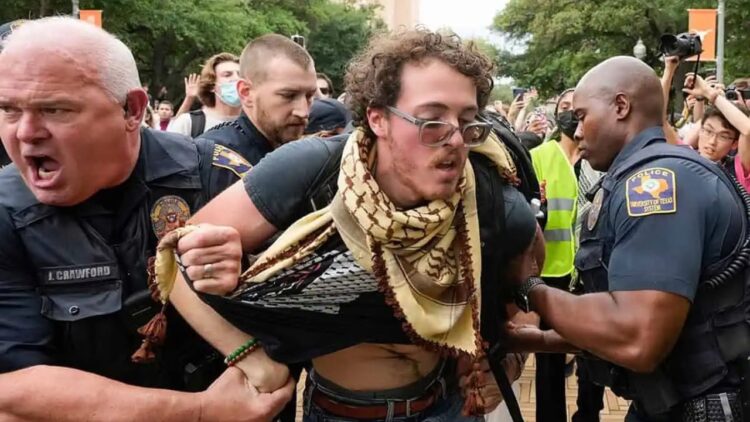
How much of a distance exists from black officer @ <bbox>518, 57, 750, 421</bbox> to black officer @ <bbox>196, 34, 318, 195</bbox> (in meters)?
1.65

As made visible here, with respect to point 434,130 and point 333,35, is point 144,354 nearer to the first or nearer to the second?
point 434,130

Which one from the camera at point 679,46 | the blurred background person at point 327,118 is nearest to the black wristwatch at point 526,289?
the blurred background person at point 327,118

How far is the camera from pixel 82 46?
1.80 meters

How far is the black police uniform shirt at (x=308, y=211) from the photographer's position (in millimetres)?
1828

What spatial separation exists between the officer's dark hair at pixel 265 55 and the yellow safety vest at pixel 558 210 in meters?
1.76

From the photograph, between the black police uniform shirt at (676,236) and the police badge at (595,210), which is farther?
the police badge at (595,210)

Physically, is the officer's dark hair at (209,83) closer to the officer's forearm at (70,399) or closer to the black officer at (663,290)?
the black officer at (663,290)

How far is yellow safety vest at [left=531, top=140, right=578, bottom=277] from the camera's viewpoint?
4.85 m

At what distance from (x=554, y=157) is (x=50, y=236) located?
3.77 meters

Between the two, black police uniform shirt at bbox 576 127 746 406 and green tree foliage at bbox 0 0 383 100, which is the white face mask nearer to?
black police uniform shirt at bbox 576 127 746 406

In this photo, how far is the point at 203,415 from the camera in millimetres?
1818

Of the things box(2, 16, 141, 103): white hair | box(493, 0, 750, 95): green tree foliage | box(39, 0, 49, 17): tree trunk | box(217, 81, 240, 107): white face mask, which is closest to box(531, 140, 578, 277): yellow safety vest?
box(217, 81, 240, 107): white face mask

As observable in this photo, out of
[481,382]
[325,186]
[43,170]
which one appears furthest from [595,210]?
[43,170]

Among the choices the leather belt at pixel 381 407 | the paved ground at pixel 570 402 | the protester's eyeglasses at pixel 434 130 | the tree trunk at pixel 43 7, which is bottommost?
the tree trunk at pixel 43 7
